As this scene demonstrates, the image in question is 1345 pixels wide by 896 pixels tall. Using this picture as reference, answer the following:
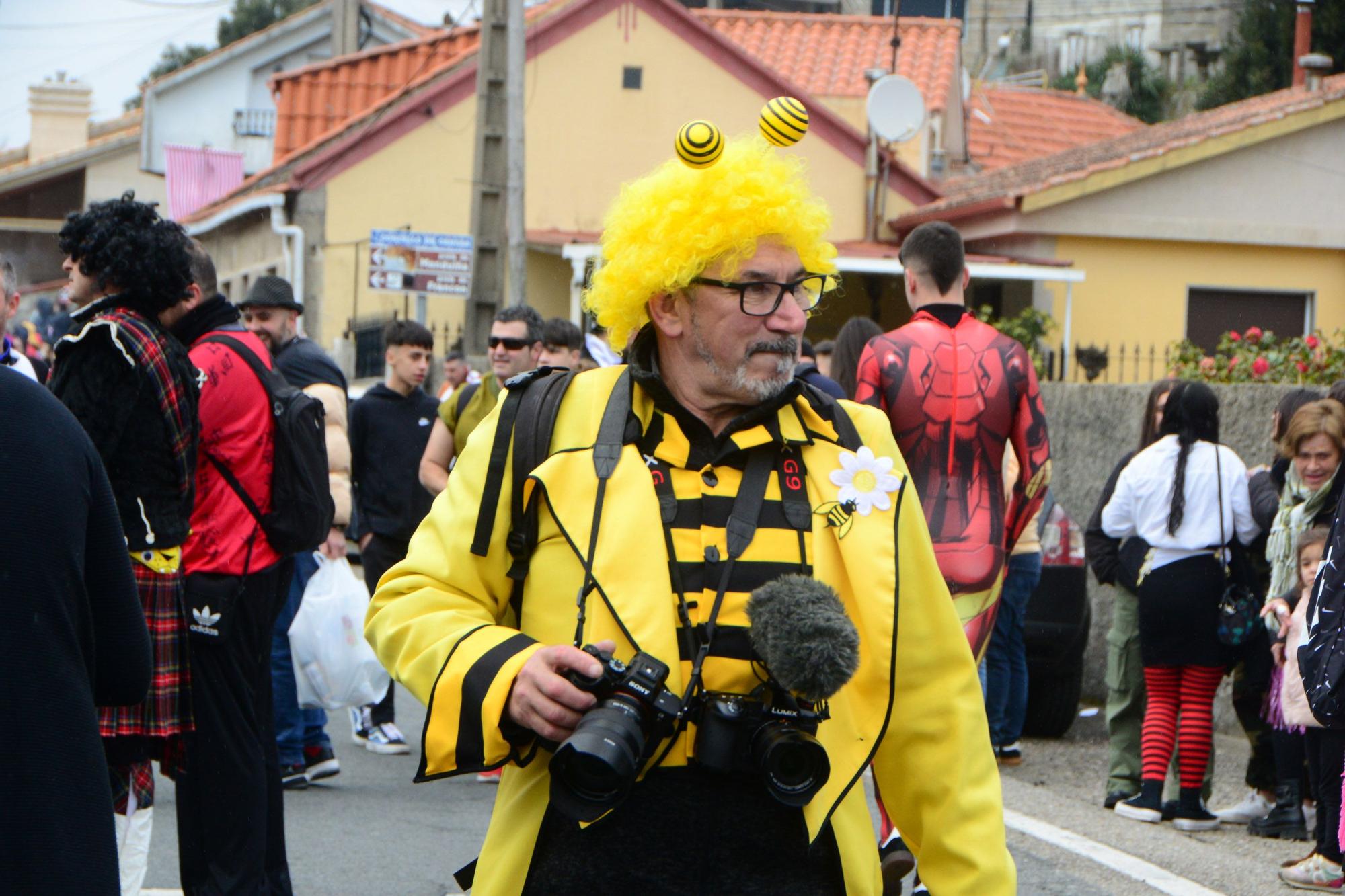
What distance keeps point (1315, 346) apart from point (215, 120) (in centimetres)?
3196

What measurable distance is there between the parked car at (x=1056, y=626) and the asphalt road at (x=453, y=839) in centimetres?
77

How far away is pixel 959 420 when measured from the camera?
18.2ft

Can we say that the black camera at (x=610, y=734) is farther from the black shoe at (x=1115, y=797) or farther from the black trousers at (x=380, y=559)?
the black trousers at (x=380, y=559)

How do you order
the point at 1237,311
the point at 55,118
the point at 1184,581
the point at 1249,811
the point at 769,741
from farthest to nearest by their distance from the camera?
1. the point at 55,118
2. the point at 1237,311
3. the point at 1249,811
4. the point at 1184,581
5. the point at 769,741

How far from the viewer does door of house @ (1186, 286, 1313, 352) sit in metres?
21.7

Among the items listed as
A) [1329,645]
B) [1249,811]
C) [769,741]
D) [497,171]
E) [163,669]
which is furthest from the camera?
[497,171]

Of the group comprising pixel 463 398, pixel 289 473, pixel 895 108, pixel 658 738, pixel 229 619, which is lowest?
pixel 229 619

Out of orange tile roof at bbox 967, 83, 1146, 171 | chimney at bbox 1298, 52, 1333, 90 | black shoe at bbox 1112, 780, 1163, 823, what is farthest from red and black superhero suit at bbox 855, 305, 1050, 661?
orange tile roof at bbox 967, 83, 1146, 171

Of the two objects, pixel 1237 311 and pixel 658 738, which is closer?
pixel 658 738

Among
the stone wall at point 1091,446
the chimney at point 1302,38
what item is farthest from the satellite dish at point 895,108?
the stone wall at point 1091,446

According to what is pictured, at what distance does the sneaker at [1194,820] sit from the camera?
712 centimetres

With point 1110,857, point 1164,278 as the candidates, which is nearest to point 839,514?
point 1110,857

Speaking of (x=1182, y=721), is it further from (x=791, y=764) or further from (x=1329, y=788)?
(x=791, y=764)

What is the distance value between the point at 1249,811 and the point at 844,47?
22.7m
